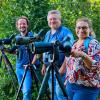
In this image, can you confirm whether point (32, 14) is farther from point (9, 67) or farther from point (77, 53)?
point (77, 53)

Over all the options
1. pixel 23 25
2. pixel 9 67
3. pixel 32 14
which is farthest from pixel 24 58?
pixel 32 14

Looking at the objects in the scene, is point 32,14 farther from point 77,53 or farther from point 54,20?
point 77,53

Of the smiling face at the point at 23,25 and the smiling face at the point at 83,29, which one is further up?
the smiling face at the point at 83,29

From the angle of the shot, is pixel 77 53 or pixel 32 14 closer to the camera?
pixel 77 53

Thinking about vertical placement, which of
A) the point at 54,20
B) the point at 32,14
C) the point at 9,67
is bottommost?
the point at 9,67

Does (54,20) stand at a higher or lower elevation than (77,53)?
higher

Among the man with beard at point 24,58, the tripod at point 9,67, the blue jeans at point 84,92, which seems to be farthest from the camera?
the man with beard at point 24,58

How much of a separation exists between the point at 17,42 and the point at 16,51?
4.50ft

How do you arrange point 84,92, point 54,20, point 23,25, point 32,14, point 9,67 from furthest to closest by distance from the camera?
point 32,14 < point 23,25 < point 9,67 < point 54,20 < point 84,92

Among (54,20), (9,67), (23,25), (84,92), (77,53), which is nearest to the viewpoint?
(77,53)

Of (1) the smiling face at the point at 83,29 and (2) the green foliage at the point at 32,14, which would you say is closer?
(1) the smiling face at the point at 83,29

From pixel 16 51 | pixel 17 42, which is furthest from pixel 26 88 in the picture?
pixel 17 42

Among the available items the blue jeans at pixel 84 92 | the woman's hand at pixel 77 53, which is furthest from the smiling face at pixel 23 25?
the woman's hand at pixel 77 53

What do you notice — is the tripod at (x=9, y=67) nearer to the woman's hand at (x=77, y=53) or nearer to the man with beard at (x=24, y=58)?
the man with beard at (x=24, y=58)
